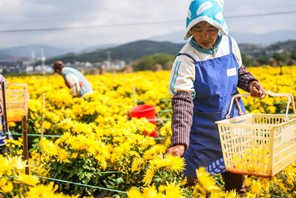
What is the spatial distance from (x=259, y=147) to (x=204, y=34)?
2.38ft

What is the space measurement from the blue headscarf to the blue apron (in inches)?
9.3

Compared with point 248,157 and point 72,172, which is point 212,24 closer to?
point 248,157

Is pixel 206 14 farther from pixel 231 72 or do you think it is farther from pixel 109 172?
pixel 109 172

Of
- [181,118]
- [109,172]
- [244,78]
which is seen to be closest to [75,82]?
[109,172]

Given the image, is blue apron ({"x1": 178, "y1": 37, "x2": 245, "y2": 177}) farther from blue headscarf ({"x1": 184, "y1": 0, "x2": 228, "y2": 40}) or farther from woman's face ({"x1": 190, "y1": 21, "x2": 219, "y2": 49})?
blue headscarf ({"x1": 184, "y1": 0, "x2": 228, "y2": 40})

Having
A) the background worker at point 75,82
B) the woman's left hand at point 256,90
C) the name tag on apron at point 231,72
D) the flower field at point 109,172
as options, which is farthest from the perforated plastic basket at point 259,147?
the background worker at point 75,82

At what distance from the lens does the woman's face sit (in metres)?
2.27

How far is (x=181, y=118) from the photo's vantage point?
2184 mm

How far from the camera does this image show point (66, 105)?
611 cm

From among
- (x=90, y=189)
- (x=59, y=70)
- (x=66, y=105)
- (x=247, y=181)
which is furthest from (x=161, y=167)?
(x=59, y=70)

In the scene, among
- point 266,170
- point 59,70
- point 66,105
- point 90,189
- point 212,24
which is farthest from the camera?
point 59,70

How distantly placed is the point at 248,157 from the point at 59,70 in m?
5.15

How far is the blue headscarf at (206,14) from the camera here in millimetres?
2195

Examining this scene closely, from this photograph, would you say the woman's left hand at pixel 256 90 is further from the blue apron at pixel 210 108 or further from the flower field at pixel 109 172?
the flower field at pixel 109 172
